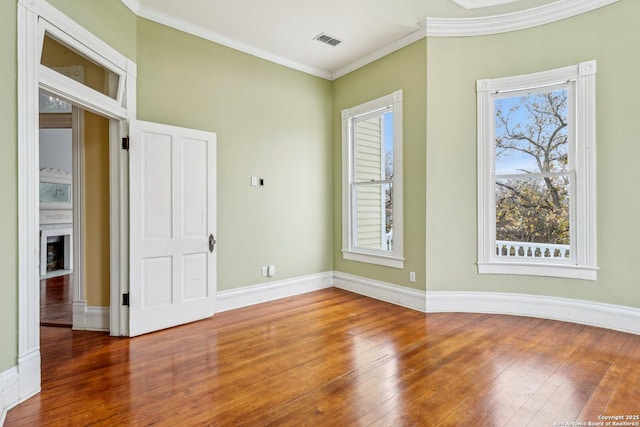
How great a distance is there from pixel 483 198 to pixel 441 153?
718 mm

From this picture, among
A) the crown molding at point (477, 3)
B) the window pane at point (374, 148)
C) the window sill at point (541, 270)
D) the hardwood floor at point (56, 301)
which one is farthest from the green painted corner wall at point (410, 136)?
the hardwood floor at point (56, 301)

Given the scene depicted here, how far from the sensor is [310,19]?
3.74m

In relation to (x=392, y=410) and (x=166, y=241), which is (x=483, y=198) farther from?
(x=166, y=241)

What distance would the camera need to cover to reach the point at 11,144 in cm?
213

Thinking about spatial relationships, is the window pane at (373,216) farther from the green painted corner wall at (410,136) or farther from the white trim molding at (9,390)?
the white trim molding at (9,390)

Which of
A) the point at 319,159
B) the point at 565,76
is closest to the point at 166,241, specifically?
the point at 319,159

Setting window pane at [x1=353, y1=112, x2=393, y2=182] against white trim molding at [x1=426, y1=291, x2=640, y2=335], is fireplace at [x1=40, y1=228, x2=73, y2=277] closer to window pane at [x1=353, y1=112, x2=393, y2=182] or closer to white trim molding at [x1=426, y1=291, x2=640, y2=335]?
window pane at [x1=353, y1=112, x2=393, y2=182]

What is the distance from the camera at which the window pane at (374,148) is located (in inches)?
180

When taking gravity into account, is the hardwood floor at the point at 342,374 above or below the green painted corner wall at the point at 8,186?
below

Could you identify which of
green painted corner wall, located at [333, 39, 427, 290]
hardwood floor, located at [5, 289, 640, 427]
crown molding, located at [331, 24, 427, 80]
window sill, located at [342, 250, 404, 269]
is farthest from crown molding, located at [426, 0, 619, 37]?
hardwood floor, located at [5, 289, 640, 427]

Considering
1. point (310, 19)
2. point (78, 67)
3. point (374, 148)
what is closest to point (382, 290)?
point (374, 148)

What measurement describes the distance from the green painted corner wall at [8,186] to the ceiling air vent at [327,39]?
291 cm

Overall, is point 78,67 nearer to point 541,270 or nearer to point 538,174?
point 538,174

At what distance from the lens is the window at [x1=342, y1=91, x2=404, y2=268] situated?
4.30 m
